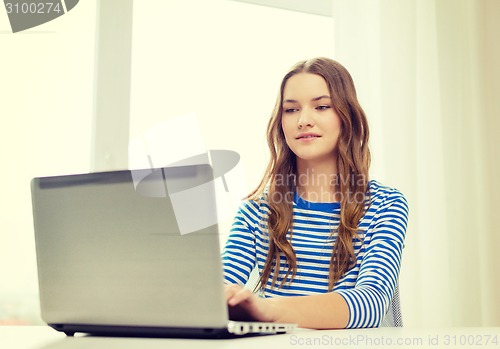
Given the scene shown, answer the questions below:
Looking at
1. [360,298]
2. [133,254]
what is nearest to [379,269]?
[360,298]

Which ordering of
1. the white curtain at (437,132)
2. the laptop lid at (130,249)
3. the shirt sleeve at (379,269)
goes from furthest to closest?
the white curtain at (437,132) → the shirt sleeve at (379,269) → the laptop lid at (130,249)

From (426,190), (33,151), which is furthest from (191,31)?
(426,190)

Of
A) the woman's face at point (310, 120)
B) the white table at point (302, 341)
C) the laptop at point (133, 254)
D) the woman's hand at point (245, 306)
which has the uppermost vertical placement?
the woman's face at point (310, 120)

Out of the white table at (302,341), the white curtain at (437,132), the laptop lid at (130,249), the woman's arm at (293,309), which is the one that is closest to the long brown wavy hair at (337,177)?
the woman's arm at (293,309)

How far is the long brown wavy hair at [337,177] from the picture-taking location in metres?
1.36

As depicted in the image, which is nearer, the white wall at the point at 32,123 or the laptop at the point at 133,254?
the laptop at the point at 133,254

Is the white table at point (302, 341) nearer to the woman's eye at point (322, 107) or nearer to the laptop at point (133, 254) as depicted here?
the laptop at point (133, 254)

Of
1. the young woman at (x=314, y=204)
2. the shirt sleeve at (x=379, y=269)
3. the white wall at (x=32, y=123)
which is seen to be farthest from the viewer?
the white wall at (x=32, y=123)

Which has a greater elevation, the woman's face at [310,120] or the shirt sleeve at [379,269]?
the woman's face at [310,120]

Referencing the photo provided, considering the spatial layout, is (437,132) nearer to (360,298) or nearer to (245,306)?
(360,298)

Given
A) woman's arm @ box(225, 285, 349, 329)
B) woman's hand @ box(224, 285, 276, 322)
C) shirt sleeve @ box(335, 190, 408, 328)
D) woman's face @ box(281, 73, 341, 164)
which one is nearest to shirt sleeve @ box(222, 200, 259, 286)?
woman's face @ box(281, 73, 341, 164)

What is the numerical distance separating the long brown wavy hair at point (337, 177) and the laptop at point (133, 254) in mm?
580

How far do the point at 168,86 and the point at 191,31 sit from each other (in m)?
0.24

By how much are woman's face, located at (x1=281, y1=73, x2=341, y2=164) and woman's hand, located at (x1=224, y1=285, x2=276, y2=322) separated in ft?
2.13
